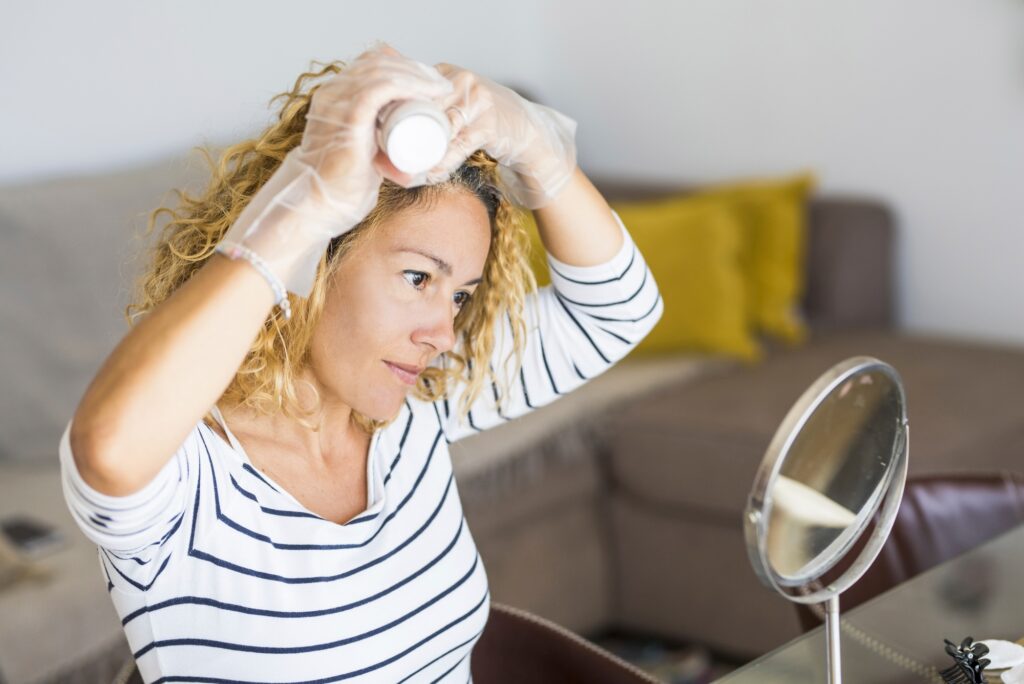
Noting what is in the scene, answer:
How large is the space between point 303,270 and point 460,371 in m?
0.42

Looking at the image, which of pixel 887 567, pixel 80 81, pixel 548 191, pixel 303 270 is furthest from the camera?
pixel 80 81

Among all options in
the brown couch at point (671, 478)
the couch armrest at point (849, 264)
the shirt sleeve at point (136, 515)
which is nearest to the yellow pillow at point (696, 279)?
the brown couch at point (671, 478)

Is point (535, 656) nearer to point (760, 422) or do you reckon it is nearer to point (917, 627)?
point (917, 627)

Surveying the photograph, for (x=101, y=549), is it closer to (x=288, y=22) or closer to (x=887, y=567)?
(x=887, y=567)

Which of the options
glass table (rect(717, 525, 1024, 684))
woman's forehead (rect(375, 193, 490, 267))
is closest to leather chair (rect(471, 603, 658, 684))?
glass table (rect(717, 525, 1024, 684))

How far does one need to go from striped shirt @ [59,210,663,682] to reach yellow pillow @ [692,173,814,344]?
1.69 m

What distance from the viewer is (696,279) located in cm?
274

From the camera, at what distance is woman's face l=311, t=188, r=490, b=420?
1.07 meters

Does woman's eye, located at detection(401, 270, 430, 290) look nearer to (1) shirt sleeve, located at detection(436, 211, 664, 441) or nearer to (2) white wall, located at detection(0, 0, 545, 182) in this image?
(1) shirt sleeve, located at detection(436, 211, 664, 441)

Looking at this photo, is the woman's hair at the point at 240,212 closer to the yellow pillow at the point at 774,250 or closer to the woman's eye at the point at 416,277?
the woman's eye at the point at 416,277

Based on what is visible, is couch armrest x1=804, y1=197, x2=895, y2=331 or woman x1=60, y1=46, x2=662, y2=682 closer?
woman x1=60, y1=46, x2=662, y2=682

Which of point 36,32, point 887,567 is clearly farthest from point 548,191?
point 36,32

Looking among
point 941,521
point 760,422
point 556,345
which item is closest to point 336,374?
point 556,345

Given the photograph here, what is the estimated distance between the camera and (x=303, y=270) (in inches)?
33.7
